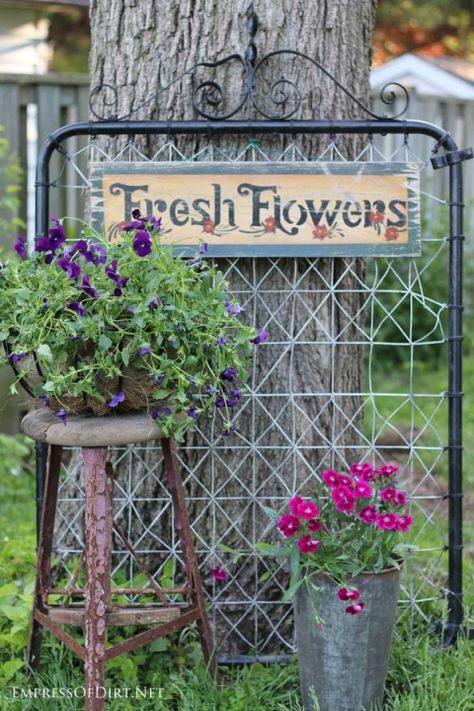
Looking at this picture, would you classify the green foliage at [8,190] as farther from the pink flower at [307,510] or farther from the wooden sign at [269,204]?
the pink flower at [307,510]

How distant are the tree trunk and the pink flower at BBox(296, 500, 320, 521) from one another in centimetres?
54

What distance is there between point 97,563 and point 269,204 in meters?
1.18

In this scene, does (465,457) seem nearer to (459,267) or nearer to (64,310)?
(459,267)

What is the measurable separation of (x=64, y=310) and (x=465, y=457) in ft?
11.4

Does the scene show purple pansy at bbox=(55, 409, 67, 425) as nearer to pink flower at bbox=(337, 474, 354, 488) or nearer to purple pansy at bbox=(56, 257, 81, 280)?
purple pansy at bbox=(56, 257, 81, 280)

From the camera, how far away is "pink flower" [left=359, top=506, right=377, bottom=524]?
103 inches

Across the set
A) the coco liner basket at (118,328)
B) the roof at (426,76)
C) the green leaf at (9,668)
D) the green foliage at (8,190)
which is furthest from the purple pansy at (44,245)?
the roof at (426,76)

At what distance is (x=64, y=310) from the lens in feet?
7.89

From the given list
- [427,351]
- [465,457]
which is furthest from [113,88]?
[427,351]

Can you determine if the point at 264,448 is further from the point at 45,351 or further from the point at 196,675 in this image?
the point at 45,351

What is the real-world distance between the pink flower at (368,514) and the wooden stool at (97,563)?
1.61 ft

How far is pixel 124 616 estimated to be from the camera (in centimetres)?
261

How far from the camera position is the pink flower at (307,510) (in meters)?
2.56

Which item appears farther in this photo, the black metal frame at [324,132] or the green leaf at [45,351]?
the black metal frame at [324,132]
